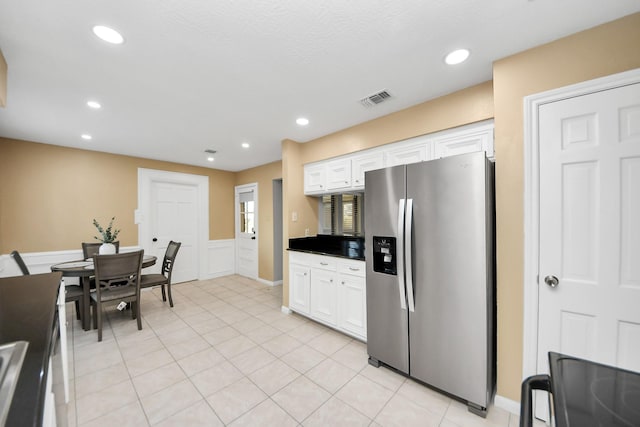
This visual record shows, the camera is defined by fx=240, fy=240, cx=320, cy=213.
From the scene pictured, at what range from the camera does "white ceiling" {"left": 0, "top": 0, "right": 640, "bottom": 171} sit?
1.31m

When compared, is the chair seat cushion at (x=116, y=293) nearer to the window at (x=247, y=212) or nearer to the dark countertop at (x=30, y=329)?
the dark countertop at (x=30, y=329)

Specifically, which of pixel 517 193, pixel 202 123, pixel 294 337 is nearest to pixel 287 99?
pixel 202 123

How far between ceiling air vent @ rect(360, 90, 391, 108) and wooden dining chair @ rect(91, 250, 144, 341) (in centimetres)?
307

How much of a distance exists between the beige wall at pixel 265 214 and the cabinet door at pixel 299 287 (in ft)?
5.23

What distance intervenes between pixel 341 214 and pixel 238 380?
2.25 meters

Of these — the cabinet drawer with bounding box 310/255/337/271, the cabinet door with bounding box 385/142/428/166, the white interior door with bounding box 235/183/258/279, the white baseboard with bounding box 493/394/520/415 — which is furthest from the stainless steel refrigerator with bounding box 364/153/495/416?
the white interior door with bounding box 235/183/258/279

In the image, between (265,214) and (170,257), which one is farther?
(265,214)

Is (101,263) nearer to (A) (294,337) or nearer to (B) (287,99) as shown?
(A) (294,337)

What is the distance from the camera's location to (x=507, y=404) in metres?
1.67

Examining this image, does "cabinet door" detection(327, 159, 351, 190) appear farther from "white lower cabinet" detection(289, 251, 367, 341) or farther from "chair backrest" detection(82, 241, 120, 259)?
"chair backrest" detection(82, 241, 120, 259)

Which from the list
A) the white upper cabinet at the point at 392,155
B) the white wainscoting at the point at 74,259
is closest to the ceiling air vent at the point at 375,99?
the white upper cabinet at the point at 392,155

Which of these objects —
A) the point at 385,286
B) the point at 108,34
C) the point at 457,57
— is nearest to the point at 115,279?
the point at 108,34

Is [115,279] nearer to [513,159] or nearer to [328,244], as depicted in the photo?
[328,244]

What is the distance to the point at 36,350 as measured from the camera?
29.7 inches
